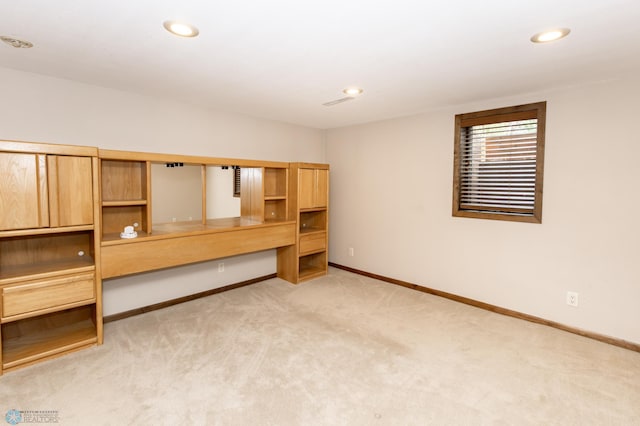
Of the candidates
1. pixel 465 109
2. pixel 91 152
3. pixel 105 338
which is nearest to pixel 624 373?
pixel 465 109

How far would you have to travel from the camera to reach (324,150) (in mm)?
5359

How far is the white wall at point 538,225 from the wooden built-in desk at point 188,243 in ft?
4.71

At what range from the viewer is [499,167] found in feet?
11.4

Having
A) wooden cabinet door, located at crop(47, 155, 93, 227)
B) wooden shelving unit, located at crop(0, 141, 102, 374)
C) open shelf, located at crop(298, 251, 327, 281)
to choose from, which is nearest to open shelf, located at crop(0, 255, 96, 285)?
wooden shelving unit, located at crop(0, 141, 102, 374)

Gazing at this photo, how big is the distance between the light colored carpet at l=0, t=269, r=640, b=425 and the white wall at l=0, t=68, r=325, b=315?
1.21ft

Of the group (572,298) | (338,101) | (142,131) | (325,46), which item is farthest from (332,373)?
(142,131)

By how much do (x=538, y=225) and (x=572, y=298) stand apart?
74 centimetres

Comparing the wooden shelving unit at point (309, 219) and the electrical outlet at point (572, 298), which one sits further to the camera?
the wooden shelving unit at point (309, 219)

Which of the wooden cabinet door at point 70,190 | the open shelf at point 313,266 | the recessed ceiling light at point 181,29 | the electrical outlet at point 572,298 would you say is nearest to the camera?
the recessed ceiling light at point 181,29

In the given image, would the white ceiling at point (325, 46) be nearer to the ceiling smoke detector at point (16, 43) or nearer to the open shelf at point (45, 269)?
the ceiling smoke detector at point (16, 43)

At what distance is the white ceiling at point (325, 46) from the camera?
1.70 metres

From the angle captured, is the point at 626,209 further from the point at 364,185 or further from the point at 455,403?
the point at 364,185

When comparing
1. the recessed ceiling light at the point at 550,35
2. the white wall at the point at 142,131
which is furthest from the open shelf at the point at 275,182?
the recessed ceiling light at the point at 550,35

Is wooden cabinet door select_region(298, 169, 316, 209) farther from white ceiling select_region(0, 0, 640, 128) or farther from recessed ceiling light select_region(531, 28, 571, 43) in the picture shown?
recessed ceiling light select_region(531, 28, 571, 43)
